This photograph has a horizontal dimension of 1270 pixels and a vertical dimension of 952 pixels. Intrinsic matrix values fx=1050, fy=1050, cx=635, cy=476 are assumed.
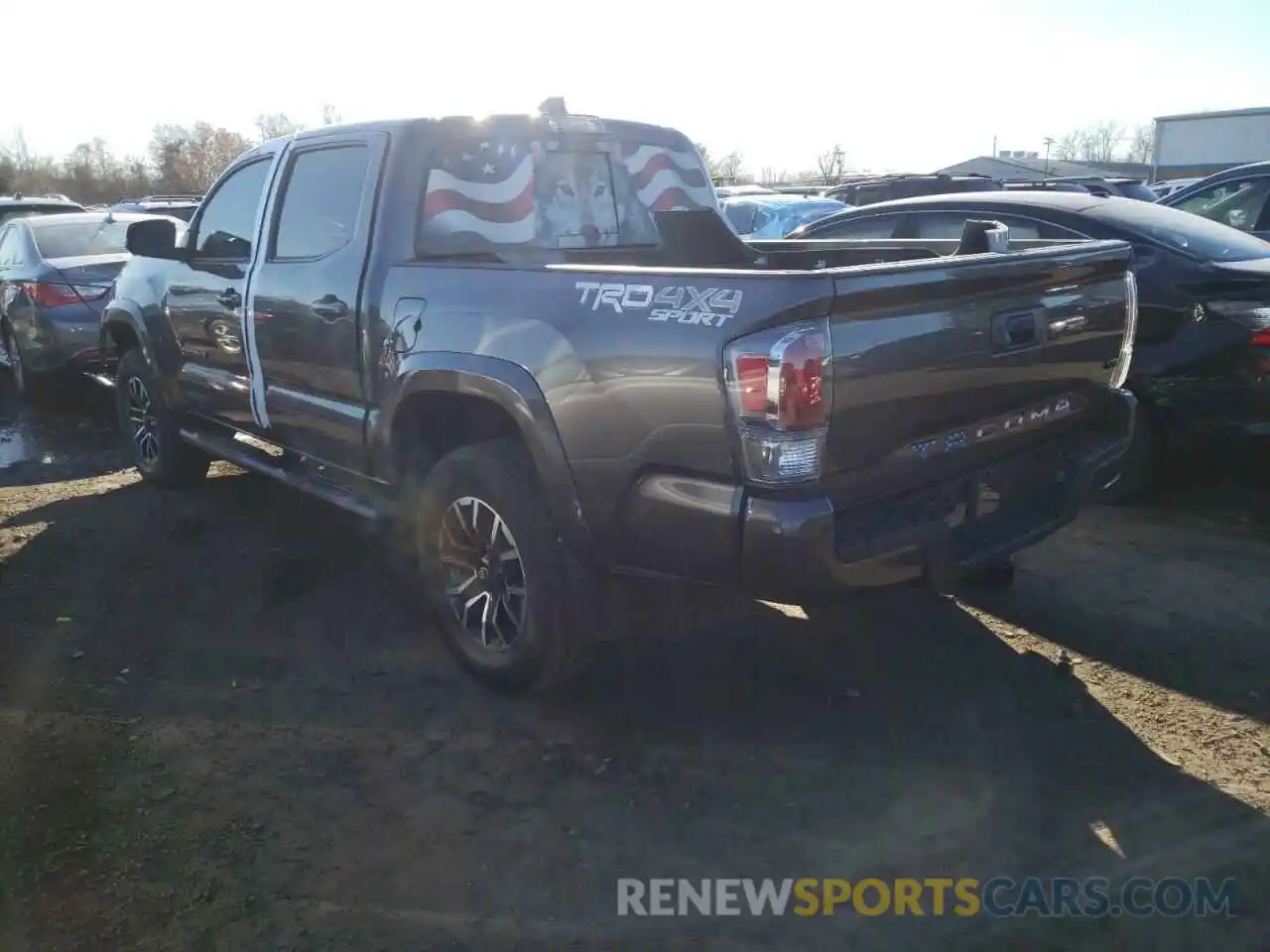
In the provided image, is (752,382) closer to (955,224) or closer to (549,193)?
(549,193)

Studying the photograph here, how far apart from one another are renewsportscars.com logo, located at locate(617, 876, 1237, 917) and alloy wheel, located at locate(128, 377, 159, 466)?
188 inches

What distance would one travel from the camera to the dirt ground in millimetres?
2672

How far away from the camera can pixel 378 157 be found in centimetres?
406

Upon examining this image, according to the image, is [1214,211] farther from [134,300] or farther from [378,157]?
[134,300]

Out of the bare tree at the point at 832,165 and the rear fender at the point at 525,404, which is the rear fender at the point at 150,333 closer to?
the rear fender at the point at 525,404

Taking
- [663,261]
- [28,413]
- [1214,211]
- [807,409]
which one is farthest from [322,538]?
[1214,211]

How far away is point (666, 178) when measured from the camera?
4.91m

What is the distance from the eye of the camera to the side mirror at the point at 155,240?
536 centimetres

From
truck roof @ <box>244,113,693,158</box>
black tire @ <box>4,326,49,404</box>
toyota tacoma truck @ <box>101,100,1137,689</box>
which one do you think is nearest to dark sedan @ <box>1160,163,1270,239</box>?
toyota tacoma truck @ <box>101,100,1137,689</box>

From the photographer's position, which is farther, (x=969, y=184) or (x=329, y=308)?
(x=969, y=184)

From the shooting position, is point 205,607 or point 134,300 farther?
point 134,300

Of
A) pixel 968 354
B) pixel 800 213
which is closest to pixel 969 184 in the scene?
pixel 800 213

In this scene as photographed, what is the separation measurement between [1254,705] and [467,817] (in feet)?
8.78

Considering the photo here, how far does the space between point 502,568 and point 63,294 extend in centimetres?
652
